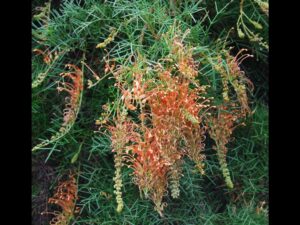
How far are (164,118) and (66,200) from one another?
0.49 meters

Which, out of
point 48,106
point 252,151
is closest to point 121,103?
point 48,106

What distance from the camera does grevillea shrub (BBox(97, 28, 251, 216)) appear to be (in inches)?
60.4

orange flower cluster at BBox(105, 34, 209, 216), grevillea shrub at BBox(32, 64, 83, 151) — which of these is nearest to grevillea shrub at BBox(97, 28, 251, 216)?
orange flower cluster at BBox(105, 34, 209, 216)

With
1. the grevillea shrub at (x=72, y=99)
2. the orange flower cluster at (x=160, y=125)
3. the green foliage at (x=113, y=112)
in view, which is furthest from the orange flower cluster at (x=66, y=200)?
the orange flower cluster at (x=160, y=125)

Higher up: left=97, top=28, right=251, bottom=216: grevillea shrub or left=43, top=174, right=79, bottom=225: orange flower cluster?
left=97, top=28, right=251, bottom=216: grevillea shrub

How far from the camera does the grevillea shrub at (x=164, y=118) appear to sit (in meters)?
1.53

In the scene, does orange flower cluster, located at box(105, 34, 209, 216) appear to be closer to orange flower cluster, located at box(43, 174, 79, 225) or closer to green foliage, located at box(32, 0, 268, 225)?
green foliage, located at box(32, 0, 268, 225)

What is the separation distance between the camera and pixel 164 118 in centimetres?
154

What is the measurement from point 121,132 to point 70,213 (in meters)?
0.41

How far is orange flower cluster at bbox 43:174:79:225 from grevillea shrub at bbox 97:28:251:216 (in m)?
0.29

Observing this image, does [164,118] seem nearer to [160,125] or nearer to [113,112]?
[160,125]

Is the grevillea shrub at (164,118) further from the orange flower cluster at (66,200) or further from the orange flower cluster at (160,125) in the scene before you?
the orange flower cluster at (66,200)

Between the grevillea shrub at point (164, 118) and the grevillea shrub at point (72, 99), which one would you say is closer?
the grevillea shrub at point (164, 118)

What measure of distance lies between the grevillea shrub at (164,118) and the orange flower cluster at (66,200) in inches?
11.5
